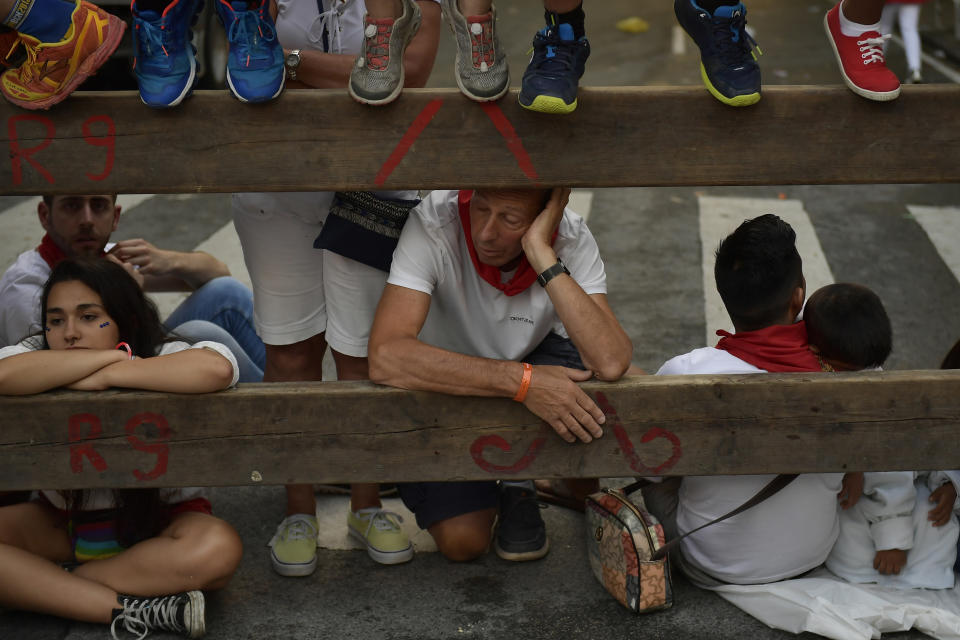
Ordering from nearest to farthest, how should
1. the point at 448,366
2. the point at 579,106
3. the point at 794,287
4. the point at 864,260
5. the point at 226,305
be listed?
the point at 579,106, the point at 448,366, the point at 794,287, the point at 226,305, the point at 864,260

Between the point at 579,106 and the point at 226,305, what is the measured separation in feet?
6.19

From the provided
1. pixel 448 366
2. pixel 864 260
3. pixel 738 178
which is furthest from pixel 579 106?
pixel 864 260

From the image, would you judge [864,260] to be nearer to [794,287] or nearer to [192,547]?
[794,287]

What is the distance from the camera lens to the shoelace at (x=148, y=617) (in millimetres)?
2748

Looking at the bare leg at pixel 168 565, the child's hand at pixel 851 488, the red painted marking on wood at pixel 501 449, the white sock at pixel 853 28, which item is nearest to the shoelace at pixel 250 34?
the red painted marking on wood at pixel 501 449

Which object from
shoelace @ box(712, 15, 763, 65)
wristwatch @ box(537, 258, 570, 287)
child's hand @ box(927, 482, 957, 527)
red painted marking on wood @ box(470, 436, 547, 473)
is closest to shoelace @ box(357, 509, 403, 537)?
red painted marking on wood @ box(470, 436, 547, 473)

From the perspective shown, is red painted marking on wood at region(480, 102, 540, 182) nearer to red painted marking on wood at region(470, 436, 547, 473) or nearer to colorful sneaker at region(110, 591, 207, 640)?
red painted marking on wood at region(470, 436, 547, 473)

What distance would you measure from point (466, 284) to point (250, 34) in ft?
3.06

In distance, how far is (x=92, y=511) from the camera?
293cm

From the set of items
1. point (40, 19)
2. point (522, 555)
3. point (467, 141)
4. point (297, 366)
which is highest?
point (40, 19)

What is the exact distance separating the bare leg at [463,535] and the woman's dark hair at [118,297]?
970mm

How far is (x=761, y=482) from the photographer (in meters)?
2.87

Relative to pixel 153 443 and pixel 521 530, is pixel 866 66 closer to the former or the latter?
pixel 521 530

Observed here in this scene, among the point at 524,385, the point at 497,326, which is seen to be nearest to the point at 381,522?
the point at 497,326
